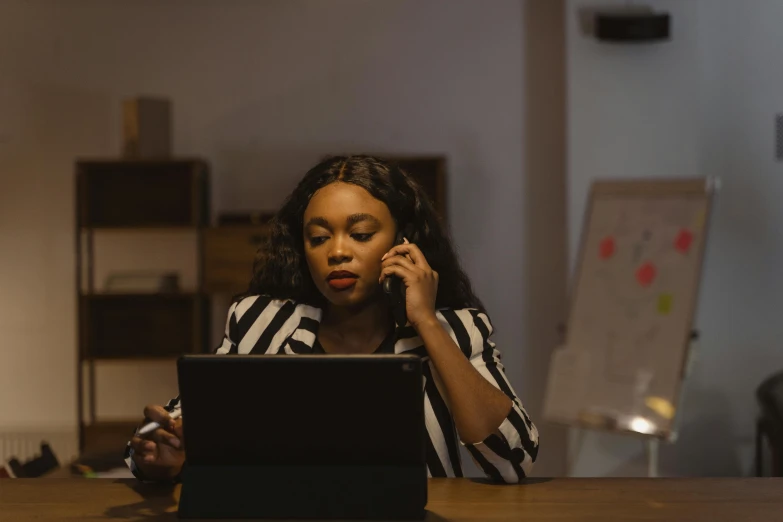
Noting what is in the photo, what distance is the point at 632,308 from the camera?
13.3 ft

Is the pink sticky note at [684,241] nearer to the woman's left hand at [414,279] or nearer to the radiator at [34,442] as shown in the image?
the woman's left hand at [414,279]

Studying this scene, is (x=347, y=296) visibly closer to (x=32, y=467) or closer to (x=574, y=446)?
Answer: (x=32, y=467)

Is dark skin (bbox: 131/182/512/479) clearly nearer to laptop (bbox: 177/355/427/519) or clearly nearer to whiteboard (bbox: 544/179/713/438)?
laptop (bbox: 177/355/427/519)

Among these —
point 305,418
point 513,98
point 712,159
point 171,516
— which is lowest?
point 171,516

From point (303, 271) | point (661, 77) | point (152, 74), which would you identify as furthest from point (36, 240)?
point (303, 271)

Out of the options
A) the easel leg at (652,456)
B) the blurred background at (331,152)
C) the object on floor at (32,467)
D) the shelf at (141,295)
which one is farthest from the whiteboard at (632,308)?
the object on floor at (32,467)

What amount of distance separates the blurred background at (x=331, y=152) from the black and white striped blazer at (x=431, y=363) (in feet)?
9.24

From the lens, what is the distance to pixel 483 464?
1.51 m

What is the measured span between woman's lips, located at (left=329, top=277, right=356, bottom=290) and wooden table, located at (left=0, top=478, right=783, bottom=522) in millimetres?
342

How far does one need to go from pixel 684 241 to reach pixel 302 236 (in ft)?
8.22

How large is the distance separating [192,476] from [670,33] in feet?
12.5

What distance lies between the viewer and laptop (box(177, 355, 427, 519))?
1197 mm

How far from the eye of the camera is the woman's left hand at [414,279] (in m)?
1.57

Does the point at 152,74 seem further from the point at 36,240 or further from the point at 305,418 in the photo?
the point at 305,418
